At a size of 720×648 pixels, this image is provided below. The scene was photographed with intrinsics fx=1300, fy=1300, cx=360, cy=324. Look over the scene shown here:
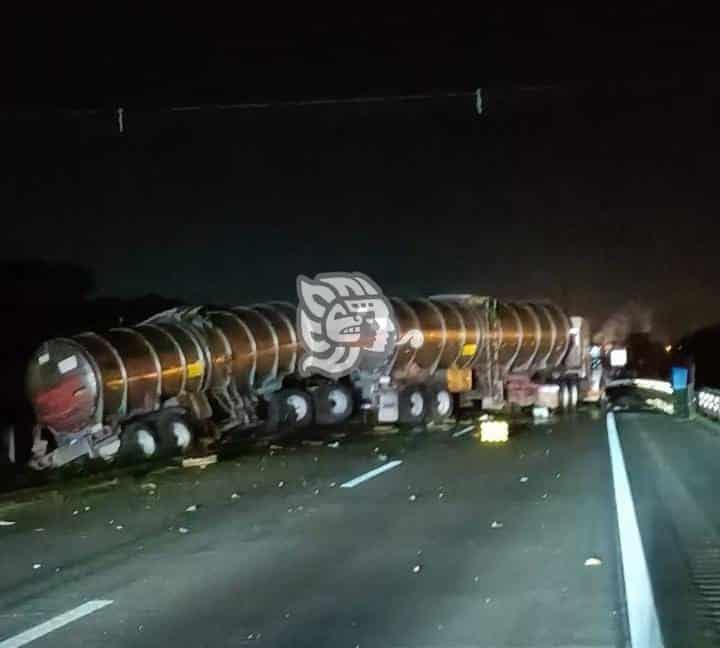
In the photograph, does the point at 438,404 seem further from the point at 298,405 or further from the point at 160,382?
the point at 160,382

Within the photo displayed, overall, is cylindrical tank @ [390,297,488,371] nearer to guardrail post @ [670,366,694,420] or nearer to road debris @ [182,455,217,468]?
guardrail post @ [670,366,694,420]

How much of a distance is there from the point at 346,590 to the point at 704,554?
3.88m

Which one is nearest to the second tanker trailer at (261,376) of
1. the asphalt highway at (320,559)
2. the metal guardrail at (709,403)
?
the asphalt highway at (320,559)

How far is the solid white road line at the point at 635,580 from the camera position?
8859 millimetres

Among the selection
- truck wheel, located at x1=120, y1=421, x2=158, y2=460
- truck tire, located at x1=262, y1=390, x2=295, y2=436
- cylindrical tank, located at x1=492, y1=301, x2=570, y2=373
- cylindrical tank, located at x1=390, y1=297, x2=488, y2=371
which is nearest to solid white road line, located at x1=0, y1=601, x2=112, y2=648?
truck wheel, located at x1=120, y1=421, x2=158, y2=460

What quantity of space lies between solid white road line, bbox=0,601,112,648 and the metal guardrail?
29.9 meters

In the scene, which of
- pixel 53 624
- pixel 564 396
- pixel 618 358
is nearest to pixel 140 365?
pixel 53 624

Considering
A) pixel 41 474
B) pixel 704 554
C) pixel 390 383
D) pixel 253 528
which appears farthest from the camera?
pixel 390 383

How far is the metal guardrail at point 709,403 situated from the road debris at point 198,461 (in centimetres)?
1784

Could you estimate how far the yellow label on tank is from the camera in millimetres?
27672

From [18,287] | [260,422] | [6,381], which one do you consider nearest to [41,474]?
[6,381]

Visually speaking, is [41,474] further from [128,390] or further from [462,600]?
[462,600]

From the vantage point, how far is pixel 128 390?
1000 inches

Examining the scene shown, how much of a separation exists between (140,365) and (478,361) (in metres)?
16.8
